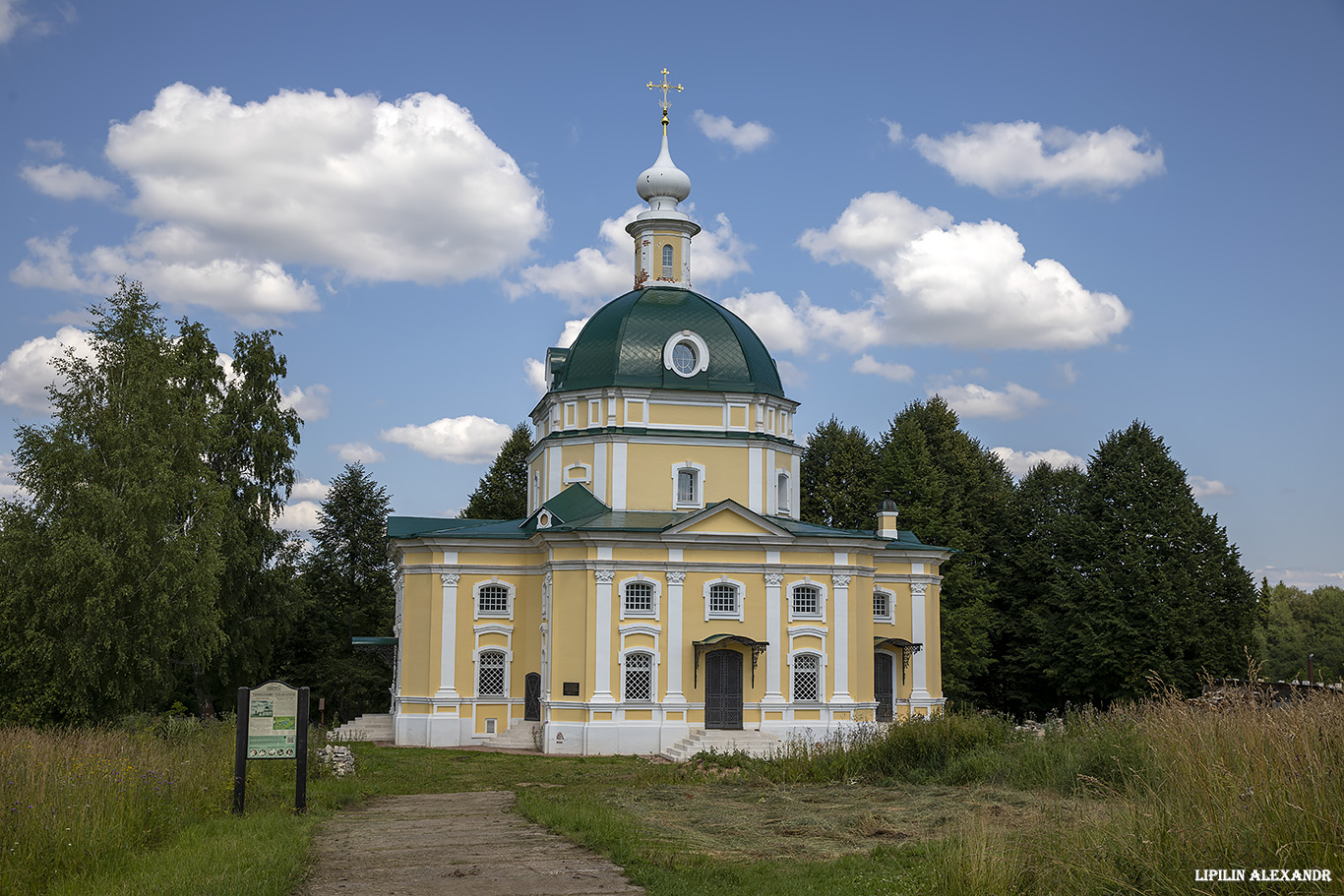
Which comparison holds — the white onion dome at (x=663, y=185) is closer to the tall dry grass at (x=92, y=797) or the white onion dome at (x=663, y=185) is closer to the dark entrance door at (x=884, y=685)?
the dark entrance door at (x=884, y=685)

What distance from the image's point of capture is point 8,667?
25.5 m

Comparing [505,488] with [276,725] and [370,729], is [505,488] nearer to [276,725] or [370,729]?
[370,729]

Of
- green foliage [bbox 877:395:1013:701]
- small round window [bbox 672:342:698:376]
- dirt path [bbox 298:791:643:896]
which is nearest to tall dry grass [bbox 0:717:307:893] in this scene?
dirt path [bbox 298:791:643:896]

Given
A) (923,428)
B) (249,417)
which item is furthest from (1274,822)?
(923,428)

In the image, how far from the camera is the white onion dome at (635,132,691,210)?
131ft

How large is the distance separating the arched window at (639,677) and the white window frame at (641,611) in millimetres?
1057

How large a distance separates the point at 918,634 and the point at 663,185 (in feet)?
59.6

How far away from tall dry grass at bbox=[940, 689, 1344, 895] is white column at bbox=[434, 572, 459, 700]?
24483 mm

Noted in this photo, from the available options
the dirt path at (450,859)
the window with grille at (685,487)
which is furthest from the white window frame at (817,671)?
the dirt path at (450,859)

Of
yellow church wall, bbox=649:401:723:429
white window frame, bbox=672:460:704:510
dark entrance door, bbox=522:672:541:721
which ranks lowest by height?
dark entrance door, bbox=522:672:541:721

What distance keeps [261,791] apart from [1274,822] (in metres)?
11.9

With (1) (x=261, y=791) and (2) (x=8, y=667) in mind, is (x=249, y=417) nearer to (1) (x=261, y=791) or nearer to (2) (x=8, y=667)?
(2) (x=8, y=667)

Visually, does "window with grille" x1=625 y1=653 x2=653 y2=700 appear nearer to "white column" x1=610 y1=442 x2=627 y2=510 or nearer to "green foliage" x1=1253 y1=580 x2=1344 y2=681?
"white column" x1=610 y1=442 x2=627 y2=510

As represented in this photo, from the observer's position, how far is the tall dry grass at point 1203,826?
695 centimetres
